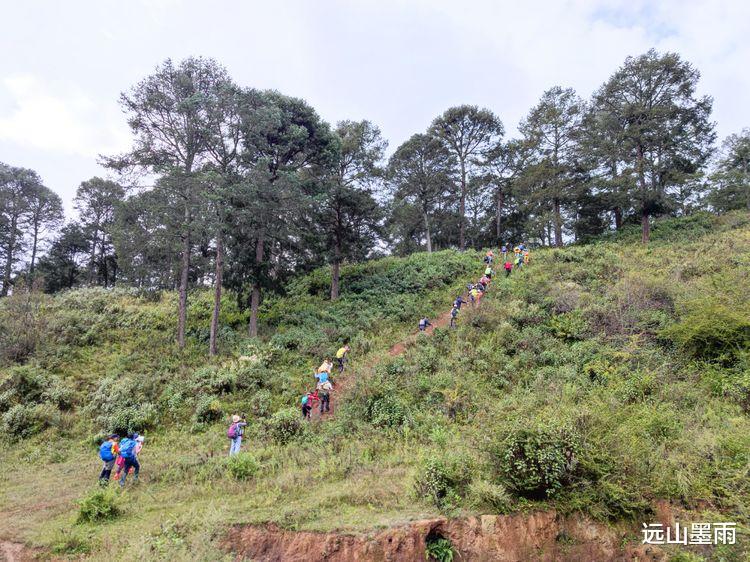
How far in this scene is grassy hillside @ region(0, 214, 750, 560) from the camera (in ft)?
22.5

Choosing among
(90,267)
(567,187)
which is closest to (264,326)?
(567,187)

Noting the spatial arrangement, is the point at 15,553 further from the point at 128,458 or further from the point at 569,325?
the point at 569,325

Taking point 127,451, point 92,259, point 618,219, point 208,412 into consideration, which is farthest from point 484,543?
point 92,259

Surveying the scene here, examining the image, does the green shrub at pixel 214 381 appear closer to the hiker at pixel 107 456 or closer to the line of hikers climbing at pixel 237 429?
the line of hikers climbing at pixel 237 429

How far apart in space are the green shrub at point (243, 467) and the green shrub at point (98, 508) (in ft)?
7.53

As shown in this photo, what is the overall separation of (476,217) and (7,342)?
122 feet

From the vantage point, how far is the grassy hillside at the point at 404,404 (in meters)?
6.86

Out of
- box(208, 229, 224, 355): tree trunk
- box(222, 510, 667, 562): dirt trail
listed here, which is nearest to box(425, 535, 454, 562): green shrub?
box(222, 510, 667, 562): dirt trail

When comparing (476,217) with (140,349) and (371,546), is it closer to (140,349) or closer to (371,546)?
(140,349)

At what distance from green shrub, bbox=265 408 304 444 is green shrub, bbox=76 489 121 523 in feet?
14.7

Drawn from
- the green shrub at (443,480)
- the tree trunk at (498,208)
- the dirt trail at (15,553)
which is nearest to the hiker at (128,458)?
the dirt trail at (15,553)

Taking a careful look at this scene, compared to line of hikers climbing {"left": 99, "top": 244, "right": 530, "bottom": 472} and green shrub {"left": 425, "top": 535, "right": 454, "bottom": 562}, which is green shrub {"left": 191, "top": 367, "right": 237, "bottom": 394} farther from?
green shrub {"left": 425, "top": 535, "right": 454, "bottom": 562}

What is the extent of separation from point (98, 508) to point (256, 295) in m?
13.4

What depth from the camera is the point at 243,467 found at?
942 centimetres
